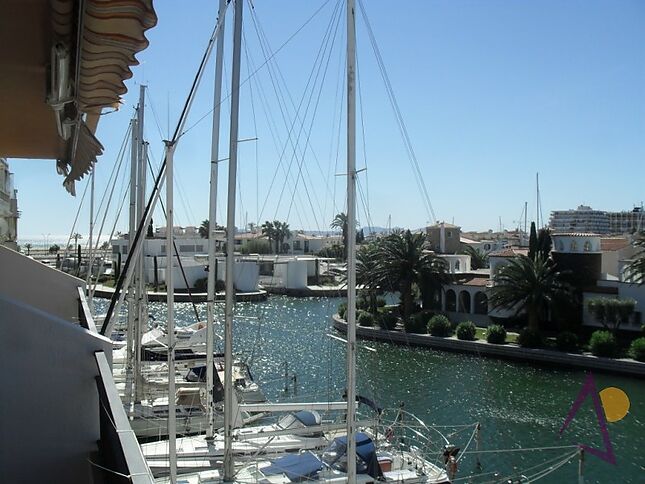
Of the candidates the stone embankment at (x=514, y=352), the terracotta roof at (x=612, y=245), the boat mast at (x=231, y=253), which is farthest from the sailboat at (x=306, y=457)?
the terracotta roof at (x=612, y=245)

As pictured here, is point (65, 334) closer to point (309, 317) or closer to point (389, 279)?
point (389, 279)

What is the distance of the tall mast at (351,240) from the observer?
979 cm

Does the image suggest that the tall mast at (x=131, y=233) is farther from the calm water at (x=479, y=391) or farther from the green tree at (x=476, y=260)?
the green tree at (x=476, y=260)

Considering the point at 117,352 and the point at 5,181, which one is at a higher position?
the point at 5,181

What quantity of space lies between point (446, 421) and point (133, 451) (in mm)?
19223

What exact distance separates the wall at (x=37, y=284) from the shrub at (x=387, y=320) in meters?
28.8

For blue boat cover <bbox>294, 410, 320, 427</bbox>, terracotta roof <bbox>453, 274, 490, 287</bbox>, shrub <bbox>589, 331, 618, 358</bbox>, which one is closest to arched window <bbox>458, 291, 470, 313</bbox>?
terracotta roof <bbox>453, 274, 490, 287</bbox>

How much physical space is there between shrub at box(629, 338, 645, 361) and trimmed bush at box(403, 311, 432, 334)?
11.4 m

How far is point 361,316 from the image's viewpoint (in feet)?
125

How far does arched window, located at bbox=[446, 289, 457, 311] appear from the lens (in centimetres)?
4031

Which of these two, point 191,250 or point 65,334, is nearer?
point 65,334

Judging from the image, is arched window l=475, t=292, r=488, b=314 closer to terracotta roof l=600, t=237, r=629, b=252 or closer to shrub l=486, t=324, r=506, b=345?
shrub l=486, t=324, r=506, b=345

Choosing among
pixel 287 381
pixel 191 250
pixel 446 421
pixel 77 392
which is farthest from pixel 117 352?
pixel 191 250

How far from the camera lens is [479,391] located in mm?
24812
